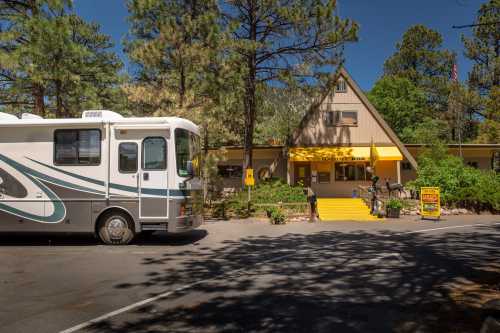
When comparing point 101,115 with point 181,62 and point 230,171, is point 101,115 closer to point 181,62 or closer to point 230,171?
point 181,62

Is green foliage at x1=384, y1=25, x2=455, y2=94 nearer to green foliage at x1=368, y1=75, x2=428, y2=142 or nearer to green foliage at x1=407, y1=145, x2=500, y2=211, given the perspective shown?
green foliage at x1=368, y1=75, x2=428, y2=142

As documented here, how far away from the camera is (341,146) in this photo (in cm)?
2455

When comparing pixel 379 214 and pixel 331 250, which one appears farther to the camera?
pixel 379 214

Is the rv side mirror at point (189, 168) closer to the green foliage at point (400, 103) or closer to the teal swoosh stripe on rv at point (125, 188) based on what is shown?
the teal swoosh stripe on rv at point (125, 188)

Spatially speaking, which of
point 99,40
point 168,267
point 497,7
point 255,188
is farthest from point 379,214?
point 497,7

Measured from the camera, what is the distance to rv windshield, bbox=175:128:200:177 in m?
10.6

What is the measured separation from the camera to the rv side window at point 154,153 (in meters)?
10.6

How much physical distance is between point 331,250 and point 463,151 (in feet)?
75.2

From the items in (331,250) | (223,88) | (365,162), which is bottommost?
(331,250)

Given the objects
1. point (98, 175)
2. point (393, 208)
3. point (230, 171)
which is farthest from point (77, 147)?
point (230, 171)

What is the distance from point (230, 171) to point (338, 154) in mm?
8083

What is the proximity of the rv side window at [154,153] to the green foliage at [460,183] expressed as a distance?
50.6 ft

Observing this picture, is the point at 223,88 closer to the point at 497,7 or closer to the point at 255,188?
the point at 255,188

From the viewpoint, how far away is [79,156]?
35.8ft
